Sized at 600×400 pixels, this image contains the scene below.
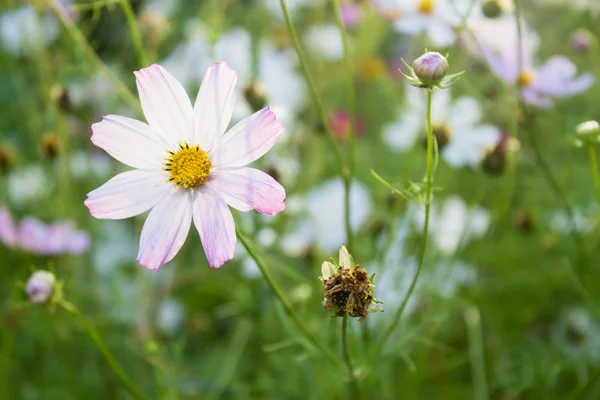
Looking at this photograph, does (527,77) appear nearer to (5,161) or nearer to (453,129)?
(453,129)

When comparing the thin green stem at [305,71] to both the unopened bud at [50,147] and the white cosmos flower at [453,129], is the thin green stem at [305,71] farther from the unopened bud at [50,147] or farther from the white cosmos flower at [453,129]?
the unopened bud at [50,147]

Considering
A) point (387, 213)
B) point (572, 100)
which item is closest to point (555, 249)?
point (387, 213)

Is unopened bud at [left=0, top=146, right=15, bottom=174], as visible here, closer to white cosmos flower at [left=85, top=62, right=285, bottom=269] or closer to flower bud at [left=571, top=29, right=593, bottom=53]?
white cosmos flower at [left=85, top=62, right=285, bottom=269]

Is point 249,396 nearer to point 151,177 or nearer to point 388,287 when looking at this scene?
point 388,287

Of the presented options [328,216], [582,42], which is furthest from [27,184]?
[582,42]

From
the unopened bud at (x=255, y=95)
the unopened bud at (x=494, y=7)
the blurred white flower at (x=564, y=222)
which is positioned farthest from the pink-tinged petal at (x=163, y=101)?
the blurred white flower at (x=564, y=222)
